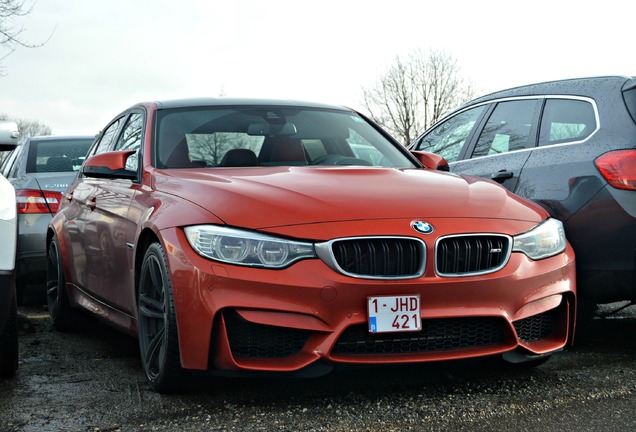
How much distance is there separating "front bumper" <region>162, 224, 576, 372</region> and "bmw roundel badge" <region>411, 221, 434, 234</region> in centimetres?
10

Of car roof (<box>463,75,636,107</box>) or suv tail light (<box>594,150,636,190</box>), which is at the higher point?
car roof (<box>463,75,636,107</box>)

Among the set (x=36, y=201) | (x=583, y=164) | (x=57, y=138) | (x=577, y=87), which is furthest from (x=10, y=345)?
(x=57, y=138)

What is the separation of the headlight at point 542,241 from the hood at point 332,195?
62 mm

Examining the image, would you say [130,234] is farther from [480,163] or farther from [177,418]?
[480,163]

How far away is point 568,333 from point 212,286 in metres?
1.73

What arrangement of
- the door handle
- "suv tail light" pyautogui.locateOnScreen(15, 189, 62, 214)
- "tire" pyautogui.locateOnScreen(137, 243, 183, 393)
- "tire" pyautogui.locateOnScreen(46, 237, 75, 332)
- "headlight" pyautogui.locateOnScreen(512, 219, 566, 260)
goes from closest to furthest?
1. "tire" pyautogui.locateOnScreen(137, 243, 183, 393)
2. "headlight" pyautogui.locateOnScreen(512, 219, 566, 260)
3. the door handle
4. "tire" pyautogui.locateOnScreen(46, 237, 75, 332)
5. "suv tail light" pyautogui.locateOnScreen(15, 189, 62, 214)

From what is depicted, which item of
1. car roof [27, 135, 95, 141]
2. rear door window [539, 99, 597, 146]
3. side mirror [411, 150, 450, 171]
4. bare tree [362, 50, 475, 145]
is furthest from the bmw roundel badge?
bare tree [362, 50, 475, 145]

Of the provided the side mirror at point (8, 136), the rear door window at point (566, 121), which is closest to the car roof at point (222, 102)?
the side mirror at point (8, 136)

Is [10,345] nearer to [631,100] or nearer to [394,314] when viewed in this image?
→ [394,314]

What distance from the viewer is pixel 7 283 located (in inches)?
169

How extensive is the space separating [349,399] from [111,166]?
196 cm

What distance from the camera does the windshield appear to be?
517 cm

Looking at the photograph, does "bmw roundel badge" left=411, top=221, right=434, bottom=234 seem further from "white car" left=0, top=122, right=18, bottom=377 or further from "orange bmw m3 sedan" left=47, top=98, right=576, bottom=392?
"white car" left=0, top=122, right=18, bottom=377

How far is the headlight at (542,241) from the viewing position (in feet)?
13.9
